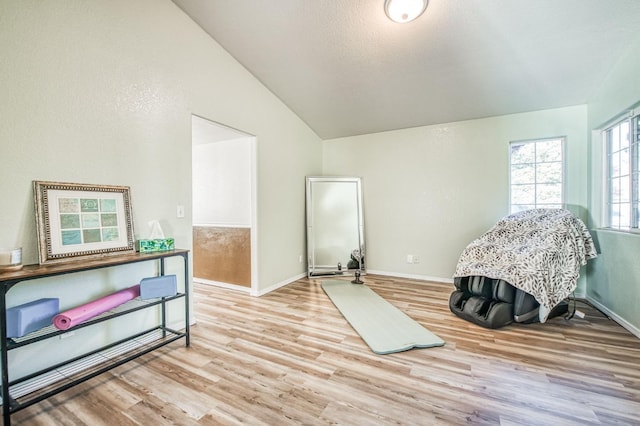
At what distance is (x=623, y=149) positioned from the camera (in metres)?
2.88

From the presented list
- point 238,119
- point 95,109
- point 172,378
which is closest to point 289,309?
point 172,378

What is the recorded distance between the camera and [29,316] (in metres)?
1.54

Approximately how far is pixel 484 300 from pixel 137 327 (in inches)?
129

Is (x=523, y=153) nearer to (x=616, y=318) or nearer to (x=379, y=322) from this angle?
(x=616, y=318)

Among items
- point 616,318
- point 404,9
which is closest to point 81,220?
point 404,9

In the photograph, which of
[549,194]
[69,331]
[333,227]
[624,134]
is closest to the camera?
[69,331]

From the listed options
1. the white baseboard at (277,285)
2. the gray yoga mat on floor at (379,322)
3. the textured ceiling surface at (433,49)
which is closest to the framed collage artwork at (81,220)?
the white baseboard at (277,285)

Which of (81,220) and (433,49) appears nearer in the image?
(81,220)

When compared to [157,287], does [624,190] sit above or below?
above

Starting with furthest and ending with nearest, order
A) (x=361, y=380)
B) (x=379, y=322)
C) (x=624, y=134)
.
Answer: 1. (x=624, y=134)
2. (x=379, y=322)
3. (x=361, y=380)

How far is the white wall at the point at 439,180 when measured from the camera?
144 inches

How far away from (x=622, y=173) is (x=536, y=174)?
920mm

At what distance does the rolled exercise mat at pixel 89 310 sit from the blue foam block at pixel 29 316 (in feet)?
0.19

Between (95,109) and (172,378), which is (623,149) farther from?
(95,109)
